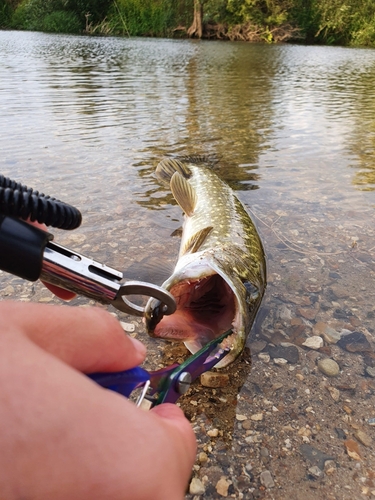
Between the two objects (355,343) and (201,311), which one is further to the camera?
(355,343)

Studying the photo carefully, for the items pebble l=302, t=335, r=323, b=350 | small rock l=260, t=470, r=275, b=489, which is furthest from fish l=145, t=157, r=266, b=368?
small rock l=260, t=470, r=275, b=489

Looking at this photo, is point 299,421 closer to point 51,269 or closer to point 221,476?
point 221,476

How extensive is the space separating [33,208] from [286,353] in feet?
6.60

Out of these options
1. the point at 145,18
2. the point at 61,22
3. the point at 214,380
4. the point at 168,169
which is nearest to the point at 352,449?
the point at 214,380

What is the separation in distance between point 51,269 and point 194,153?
595 cm

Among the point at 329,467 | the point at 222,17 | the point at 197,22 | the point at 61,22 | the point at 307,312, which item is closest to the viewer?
the point at 329,467

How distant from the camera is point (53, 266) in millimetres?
1225

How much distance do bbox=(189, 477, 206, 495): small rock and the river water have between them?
28mm

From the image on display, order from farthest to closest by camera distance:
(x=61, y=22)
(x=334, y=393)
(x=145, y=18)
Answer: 1. (x=145, y=18)
2. (x=61, y=22)
3. (x=334, y=393)

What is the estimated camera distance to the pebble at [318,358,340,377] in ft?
8.18

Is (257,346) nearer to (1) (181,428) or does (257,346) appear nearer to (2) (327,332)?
(2) (327,332)

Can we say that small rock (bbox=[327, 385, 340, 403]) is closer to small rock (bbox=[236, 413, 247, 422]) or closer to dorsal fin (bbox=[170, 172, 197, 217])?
small rock (bbox=[236, 413, 247, 422])

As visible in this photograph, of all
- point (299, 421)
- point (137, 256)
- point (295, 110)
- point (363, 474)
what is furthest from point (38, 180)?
point (295, 110)

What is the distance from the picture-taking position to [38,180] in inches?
208
